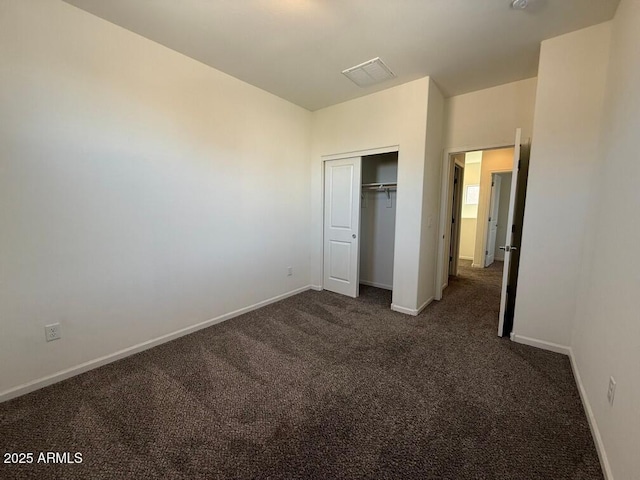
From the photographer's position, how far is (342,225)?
389 centimetres

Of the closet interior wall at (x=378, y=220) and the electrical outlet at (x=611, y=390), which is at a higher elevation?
the closet interior wall at (x=378, y=220)

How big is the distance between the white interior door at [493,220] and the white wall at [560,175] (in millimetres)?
3746

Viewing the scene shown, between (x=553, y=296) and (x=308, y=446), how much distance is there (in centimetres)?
248

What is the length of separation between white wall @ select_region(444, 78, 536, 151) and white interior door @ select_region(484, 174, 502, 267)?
9.54ft

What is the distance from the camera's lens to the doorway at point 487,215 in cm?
282

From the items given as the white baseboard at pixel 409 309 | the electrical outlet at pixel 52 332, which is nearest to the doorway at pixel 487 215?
the white baseboard at pixel 409 309

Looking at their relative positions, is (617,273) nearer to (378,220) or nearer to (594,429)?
(594,429)

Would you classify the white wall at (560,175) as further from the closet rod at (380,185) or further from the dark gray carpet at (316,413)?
the closet rod at (380,185)

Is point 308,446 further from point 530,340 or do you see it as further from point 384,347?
point 530,340

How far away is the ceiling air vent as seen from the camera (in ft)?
8.73

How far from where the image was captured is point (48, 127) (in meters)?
1.83

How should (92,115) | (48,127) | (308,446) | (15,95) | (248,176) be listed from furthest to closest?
(248,176) → (92,115) → (48,127) → (15,95) → (308,446)

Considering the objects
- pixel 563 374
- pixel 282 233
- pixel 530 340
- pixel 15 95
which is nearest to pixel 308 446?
pixel 563 374

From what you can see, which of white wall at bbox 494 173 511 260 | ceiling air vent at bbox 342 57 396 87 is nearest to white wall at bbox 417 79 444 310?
ceiling air vent at bbox 342 57 396 87
